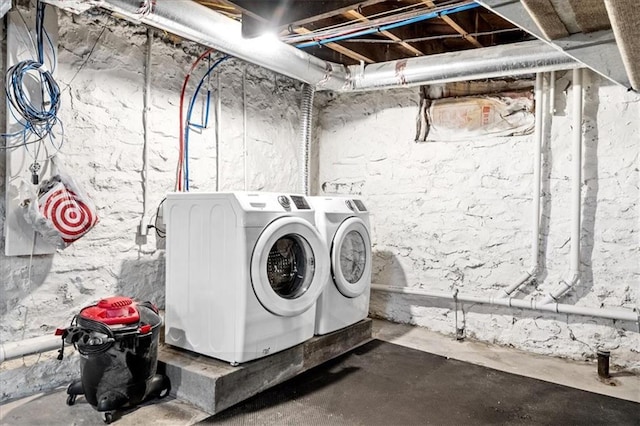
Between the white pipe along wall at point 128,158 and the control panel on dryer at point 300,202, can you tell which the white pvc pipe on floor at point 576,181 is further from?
the control panel on dryer at point 300,202

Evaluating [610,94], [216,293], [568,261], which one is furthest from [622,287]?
[216,293]

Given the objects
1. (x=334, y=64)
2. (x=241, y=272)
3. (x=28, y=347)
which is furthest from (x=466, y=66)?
(x=28, y=347)

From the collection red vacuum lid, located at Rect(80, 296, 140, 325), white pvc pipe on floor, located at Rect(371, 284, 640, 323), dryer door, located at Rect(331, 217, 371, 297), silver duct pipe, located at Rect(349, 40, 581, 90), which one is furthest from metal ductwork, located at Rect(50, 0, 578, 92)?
white pvc pipe on floor, located at Rect(371, 284, 640, 323)

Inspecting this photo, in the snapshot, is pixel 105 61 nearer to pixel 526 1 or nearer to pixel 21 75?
pixel 21 75

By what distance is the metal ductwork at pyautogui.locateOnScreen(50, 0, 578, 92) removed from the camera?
239cm

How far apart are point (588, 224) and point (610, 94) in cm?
90

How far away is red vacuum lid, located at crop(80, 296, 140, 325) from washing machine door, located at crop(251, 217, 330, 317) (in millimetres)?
702

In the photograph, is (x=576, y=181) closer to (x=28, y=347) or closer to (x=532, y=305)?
(x=532, y=305)

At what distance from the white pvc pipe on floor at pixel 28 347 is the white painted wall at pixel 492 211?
2.54 metres

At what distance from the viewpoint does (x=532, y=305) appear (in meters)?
3.16

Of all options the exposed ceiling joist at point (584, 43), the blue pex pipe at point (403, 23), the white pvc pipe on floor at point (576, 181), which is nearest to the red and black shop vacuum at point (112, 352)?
the exposed ceiling joist at point (584, 43)

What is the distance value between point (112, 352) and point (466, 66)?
2.82m

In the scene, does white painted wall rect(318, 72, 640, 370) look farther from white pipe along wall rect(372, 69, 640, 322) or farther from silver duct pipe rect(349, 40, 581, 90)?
silver duct pipe rect(349, 40, 581, 90)

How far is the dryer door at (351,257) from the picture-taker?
9.74 feet
